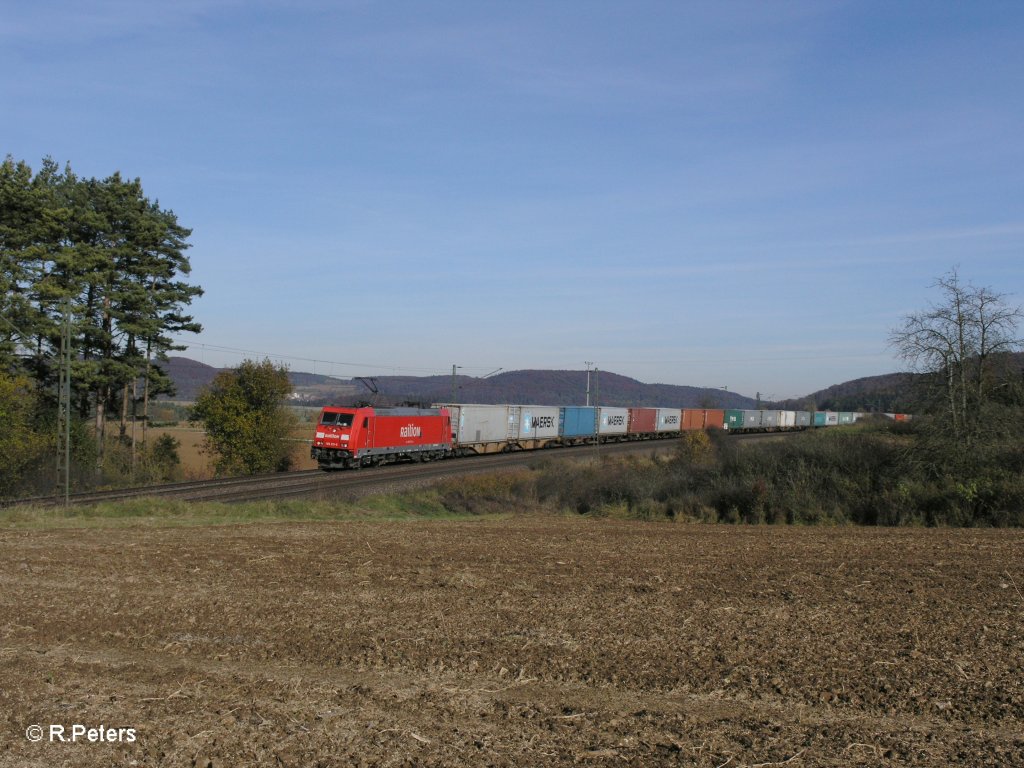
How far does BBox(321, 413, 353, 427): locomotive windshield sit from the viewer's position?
4162 cm

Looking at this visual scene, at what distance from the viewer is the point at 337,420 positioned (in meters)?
41.9

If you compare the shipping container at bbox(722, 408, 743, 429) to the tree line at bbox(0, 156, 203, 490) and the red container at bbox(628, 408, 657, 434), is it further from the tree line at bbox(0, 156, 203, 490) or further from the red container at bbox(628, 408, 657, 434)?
the tree line at bbox(0, 156, 203, 490)

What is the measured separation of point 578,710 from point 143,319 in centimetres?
4791

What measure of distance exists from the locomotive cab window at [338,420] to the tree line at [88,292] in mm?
12986

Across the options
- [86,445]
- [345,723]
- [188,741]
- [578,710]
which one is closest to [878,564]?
[578,710]

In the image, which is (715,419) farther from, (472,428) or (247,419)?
(247,419)

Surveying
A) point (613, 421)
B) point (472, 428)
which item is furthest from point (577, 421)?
point (472, 428)

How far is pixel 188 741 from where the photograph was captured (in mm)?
5961

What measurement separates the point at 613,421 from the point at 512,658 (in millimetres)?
63556

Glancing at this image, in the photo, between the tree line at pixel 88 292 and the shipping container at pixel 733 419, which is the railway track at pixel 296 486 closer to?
the tree line at pixel 88 292

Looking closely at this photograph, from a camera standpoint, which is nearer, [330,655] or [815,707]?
[815,707]

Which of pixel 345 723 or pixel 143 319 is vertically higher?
pixel 143 319

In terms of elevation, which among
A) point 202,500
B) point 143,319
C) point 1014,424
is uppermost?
point 143,319

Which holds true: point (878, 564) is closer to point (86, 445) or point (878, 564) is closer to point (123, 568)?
point (123, 568)
